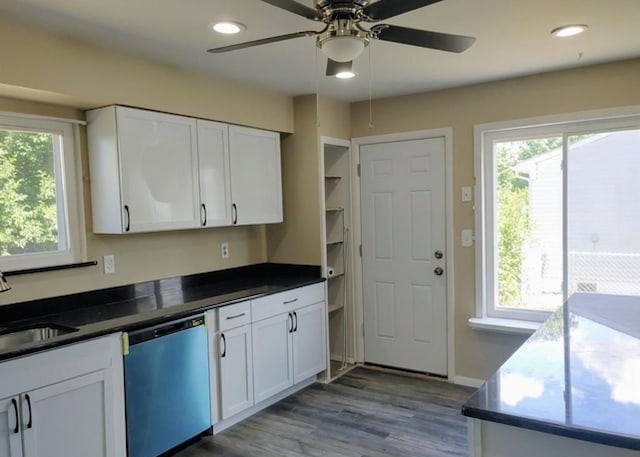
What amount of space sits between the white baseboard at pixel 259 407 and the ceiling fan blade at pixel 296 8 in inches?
102

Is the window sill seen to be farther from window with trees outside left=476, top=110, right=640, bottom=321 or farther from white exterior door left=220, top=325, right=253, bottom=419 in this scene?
white exterior door left=220, top=325, right=253, bottom=419

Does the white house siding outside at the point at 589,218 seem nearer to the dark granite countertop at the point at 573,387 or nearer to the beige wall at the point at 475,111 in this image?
the beige wall at the point at 475,111

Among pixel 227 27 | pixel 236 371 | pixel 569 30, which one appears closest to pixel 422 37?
pixel 227 27

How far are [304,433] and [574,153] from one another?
2775mm

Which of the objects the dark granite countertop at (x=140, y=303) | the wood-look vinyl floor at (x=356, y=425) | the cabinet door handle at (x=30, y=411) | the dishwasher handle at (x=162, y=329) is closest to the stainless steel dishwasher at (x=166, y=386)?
the dishwasher handle at (x=162, y=329)

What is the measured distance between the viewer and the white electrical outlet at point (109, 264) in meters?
3.09

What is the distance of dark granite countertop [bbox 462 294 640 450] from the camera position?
1.24 meters

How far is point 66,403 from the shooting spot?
229 cm

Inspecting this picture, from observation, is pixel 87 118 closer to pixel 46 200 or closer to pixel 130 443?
pixel 46 200

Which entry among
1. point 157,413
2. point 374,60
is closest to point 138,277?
point 157,413

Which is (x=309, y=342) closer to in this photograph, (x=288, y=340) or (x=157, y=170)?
(x=288, y=340)

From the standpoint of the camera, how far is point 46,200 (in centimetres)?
289

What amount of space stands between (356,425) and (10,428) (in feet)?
6.74

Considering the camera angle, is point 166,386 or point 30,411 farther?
point 166,386
